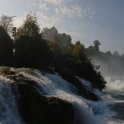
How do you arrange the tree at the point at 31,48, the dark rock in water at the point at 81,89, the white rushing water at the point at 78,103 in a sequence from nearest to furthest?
the white rushing water at the point at 78,103
the dark rock in water at the point at 81,89
the tree at the point at 31,48

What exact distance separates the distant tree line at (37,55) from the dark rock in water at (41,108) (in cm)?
1776

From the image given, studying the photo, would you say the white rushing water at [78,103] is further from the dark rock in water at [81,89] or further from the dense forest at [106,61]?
the dense forest at [106,61]

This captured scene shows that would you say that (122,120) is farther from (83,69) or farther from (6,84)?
(83,69)

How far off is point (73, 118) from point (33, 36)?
83.7ft

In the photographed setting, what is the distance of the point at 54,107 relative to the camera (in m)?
23.2

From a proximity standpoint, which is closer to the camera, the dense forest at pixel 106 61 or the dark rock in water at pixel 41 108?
the dark rock in water at pixel 41 108

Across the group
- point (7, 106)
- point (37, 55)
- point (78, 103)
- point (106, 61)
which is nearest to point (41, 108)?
point (7, 106)

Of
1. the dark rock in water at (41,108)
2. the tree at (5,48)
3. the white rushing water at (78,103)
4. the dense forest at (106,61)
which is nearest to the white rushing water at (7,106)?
the dark rock in water at (41,108)

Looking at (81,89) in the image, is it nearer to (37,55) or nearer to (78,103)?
(37,55)

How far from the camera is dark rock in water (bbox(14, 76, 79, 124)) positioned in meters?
22.3

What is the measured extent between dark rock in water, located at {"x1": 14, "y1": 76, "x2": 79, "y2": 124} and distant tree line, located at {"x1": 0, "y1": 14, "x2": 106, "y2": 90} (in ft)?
58.3

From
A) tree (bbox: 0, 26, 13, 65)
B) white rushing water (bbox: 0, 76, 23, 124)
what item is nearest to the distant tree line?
tree (bbox: 0, 26, 13, 65)

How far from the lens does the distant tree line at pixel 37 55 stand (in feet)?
152

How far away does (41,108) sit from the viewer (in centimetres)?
2277
